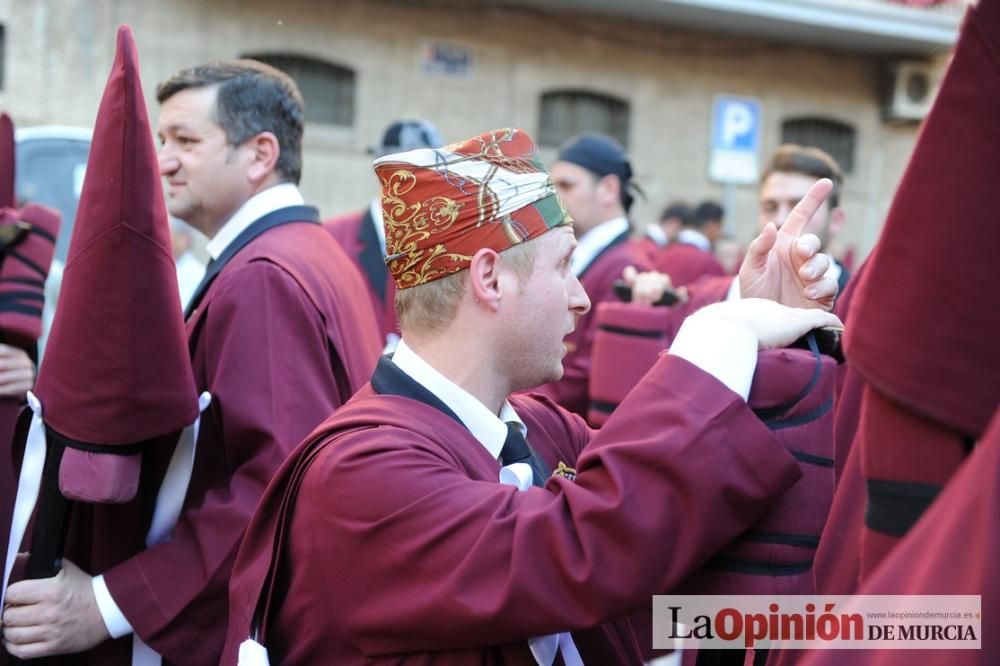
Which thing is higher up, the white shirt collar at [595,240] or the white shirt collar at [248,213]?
the white shirt collar at [248,213]

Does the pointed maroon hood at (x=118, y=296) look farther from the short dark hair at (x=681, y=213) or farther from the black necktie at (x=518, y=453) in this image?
the short dark hair at (x=681, y=213)

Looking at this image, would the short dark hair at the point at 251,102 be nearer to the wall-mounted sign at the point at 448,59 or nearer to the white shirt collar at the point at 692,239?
the white shirt collar at the point at 692,239

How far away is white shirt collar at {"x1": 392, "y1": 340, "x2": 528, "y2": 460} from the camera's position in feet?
6.08

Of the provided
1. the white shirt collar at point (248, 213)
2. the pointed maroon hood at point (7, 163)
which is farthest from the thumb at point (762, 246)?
the pointed maroon hood at point (7, 163)

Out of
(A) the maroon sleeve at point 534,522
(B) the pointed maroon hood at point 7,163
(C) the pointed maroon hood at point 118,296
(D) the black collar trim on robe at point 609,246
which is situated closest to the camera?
(A) the maroon sleeve at point 534,522

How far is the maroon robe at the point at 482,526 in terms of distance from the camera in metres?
1.40

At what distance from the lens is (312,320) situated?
2760 millimetres

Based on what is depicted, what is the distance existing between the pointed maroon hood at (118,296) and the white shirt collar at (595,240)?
3.19m

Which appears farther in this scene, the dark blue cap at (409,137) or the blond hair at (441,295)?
the dark blue cap at (409,137)

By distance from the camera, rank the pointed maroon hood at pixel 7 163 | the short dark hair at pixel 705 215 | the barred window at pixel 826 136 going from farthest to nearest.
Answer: the barred window at pixel 826 136 < the short dark hair at pixel 705 215 < the pointed maroon hood at pixel 7 163

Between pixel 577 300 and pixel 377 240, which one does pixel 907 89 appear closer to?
pixel 377 240

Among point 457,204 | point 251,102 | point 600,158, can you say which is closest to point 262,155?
point 251,102

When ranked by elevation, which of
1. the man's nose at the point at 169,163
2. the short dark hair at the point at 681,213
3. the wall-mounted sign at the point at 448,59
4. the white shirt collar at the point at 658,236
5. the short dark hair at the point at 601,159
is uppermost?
the wall-mounted sign at the point at 448,59

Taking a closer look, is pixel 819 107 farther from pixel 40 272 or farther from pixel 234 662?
pixel 234 662
